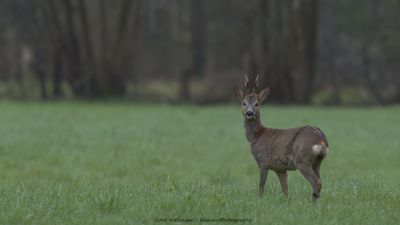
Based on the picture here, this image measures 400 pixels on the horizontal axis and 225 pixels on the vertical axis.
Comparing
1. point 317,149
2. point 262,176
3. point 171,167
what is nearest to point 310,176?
point 317,149

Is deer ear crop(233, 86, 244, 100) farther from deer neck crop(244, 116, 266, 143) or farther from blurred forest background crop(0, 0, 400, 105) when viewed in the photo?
blurred forest background crop(0, 0, 400, 105)

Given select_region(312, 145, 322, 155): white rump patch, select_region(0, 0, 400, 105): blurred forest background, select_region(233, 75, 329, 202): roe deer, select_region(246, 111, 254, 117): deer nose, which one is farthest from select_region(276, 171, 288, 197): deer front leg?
select_region(0, 0, 400, 105): blurred forest background

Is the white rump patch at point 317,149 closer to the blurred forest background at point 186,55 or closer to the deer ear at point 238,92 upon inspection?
the deer ear at point 238,92

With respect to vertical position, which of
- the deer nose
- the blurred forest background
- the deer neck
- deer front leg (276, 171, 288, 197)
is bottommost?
the blurred forest background

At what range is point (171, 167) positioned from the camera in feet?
56.7

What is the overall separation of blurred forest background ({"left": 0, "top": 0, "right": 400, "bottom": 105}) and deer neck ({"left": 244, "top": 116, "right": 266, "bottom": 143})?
26.5 metres

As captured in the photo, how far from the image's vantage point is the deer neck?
11.0 m

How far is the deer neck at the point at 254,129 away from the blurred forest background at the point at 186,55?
26.5m

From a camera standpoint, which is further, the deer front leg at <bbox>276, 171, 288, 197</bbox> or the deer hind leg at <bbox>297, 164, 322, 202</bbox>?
the deer front leg at <bbox>276, 171, 288, 197</bbox>

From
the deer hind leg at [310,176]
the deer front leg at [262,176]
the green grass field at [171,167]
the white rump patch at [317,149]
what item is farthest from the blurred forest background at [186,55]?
the white rump patch at [317,149]

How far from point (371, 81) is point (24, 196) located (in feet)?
113

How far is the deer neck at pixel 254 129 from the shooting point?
10977 mm

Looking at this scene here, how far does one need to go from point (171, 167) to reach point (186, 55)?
2834 centimetres

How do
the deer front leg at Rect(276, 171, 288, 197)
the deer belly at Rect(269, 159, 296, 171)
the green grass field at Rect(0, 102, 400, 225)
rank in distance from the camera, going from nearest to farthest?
the green grass field at Rect(0, 102, 400, 225) < the deer belly at Rect(269, 159, 296, 171) < the deer front leg at Rect(276, 171, 288, 197)
